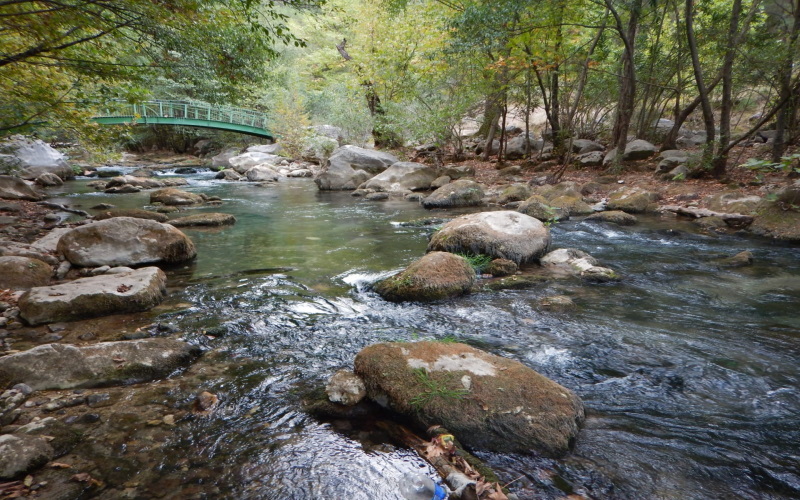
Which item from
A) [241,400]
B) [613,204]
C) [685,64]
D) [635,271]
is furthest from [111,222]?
[685,64]

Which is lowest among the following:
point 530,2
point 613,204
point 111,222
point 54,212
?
point 54,212

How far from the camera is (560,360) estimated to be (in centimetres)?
348

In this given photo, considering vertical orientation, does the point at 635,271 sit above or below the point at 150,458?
above

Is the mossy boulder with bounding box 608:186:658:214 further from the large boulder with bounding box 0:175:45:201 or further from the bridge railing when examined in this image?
the bridge railing

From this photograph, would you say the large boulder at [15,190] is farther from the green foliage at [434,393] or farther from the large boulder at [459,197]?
the green foliage at [434,393]

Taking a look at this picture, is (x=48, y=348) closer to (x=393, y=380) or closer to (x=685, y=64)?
(x=393, y=380)

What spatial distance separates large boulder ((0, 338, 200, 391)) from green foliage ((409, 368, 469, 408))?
198 centimetres

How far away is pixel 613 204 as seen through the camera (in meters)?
10.3

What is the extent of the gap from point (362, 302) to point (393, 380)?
2.21m

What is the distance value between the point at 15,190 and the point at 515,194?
13834 millimetres

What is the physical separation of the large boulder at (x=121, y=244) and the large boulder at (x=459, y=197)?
7034mm

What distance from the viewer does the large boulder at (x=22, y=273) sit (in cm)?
485

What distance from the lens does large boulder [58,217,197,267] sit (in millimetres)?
5738

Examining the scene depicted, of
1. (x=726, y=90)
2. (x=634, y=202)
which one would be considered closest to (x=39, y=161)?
(x=634, y=202)
